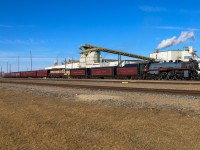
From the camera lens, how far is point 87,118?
10445 mm

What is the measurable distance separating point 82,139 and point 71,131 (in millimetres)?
927

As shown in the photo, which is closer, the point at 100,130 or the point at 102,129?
the point at 100,130

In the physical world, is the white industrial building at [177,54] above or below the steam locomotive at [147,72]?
above

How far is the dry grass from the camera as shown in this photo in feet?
23.8

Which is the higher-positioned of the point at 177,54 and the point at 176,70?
the point at 177,54

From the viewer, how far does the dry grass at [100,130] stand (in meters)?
7.26

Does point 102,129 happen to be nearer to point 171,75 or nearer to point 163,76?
point 171,75

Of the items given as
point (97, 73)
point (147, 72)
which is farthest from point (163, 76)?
point (97, 73)

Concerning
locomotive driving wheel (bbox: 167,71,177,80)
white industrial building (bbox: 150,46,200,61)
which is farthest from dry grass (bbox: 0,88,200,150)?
white industrial building (bbox: 150,46,200,61)

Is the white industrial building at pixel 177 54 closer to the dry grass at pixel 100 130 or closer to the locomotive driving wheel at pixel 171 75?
the locomotive driving wheel at pixel 171 75

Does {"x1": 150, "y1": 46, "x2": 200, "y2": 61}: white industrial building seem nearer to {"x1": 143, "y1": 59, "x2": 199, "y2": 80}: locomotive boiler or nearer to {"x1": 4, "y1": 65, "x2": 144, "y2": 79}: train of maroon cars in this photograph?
{"x1": 4, "y1": 65, "x2": 144, "y2": 79}: train of maroon cars

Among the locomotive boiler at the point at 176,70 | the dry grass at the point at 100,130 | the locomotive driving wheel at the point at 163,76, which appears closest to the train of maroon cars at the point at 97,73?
the locomotive boiler at the point at 176,70

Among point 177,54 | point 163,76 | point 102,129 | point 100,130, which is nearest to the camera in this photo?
point 100,130

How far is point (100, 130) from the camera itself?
8602 millimetres
